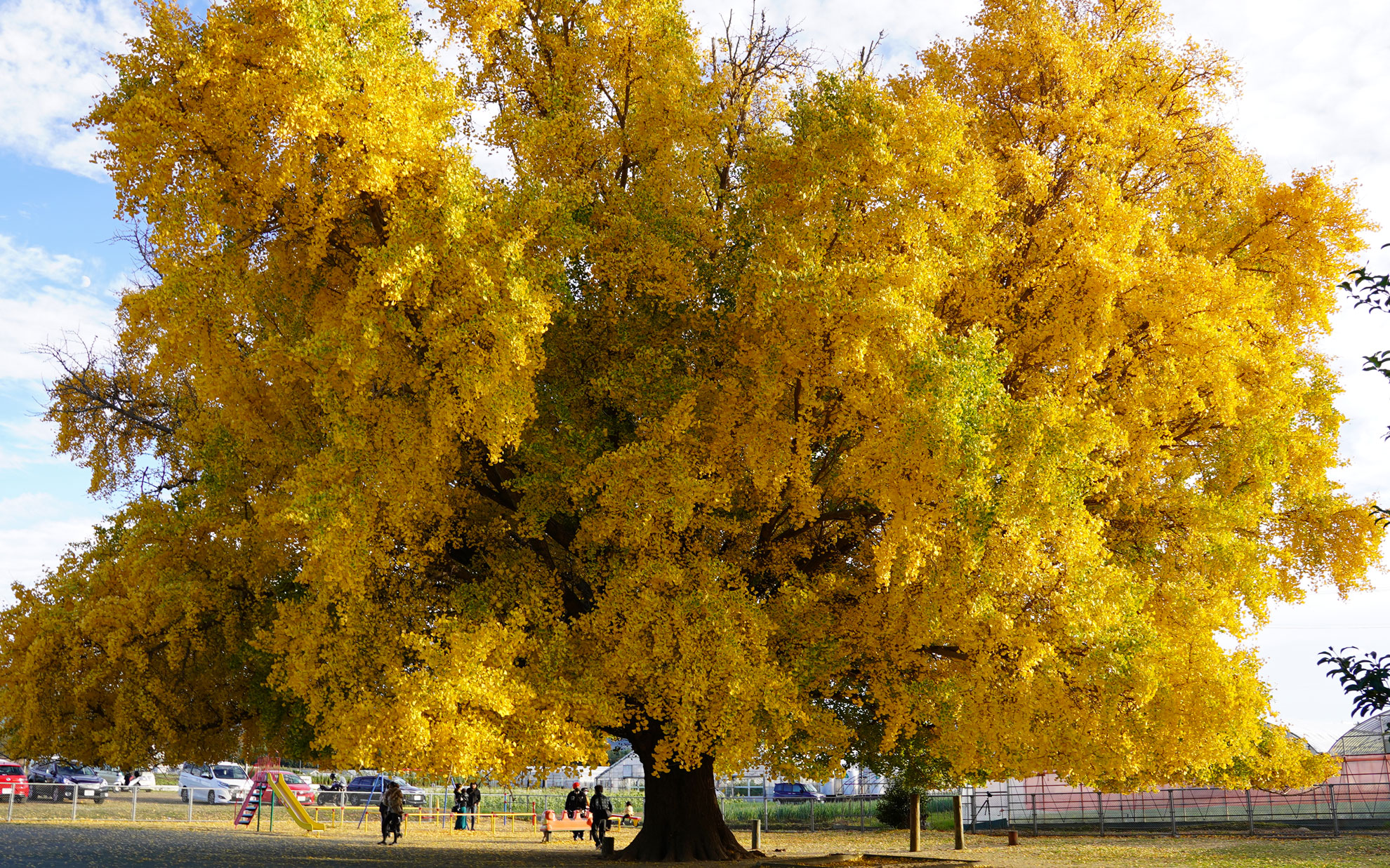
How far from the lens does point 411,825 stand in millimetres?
36219

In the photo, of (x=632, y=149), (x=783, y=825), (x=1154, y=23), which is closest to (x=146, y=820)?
(x=783, y=825)

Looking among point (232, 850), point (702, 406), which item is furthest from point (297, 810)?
point (702, 406)

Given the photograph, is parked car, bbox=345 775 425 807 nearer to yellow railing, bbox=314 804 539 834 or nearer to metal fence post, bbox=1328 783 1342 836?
yellow railing, bbox=314 804 539 834

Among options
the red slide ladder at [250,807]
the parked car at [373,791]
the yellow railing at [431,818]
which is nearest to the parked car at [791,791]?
the yellow railing at [431,818]

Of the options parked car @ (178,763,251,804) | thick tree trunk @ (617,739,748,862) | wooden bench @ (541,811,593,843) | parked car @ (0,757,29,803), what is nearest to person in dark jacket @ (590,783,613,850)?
wooden bench @ (541,811,593,843)

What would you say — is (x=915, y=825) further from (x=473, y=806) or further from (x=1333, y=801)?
(x=473, y=806)

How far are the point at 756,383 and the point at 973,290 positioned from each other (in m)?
3.63

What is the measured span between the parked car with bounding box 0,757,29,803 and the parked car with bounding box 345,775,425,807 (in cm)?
1114

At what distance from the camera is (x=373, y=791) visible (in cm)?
4453

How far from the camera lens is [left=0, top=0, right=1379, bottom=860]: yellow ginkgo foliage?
1332 cm

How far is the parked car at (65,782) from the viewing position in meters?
39.1

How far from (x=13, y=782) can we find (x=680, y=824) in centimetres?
2642

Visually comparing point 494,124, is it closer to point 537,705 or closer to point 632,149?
point 632,149

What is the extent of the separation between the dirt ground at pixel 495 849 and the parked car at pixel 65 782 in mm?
10998
